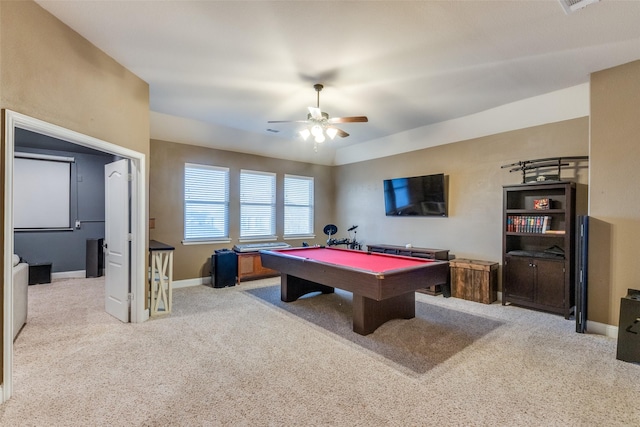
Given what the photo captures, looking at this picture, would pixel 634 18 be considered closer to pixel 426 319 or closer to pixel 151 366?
pixel 426 319

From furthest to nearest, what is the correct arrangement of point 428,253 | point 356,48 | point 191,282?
point 191,282 < point 428,253 < point 356,48

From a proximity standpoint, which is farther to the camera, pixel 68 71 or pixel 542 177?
pixel 542 177

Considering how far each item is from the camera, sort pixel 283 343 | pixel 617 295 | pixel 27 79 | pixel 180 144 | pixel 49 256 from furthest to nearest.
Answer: pixel 49 256 < pixel 180 144 < pixel 617 295 < pixel 283 343 < pixel 27 79

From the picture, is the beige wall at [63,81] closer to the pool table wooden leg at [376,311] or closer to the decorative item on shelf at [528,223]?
the pool table wooden leg at [376,311]

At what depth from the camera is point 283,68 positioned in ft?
11.4

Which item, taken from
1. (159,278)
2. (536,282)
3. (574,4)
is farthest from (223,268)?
(574,4)

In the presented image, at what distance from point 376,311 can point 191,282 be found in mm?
3797

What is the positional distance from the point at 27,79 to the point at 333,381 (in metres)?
3.34

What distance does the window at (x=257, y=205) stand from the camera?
653cm

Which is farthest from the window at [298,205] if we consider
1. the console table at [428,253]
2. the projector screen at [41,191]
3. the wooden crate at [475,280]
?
the projector screen at [41,191]

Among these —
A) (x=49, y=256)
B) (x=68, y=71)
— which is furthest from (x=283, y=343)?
(x=49, y=256)

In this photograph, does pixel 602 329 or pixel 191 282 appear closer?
pixel 602 329

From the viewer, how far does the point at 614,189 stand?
3.42 meters

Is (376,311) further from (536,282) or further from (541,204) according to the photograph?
(541,204)
